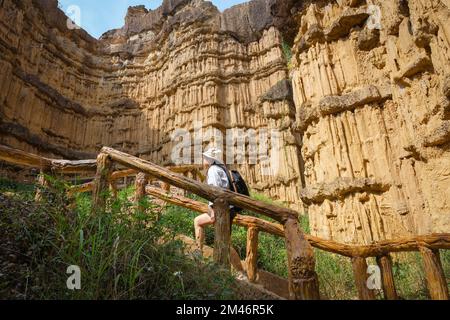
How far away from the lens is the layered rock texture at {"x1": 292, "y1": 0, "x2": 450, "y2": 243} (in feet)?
18.6

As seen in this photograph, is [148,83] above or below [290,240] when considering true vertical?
above

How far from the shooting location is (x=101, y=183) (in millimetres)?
3453

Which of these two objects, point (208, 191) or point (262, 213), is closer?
point (262, 213)

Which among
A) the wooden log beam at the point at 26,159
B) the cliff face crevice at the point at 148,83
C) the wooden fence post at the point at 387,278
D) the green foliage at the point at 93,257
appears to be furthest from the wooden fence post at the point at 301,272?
the cliff face crevice at the point at 148,83

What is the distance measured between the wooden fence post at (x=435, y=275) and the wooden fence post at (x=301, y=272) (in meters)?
1.59

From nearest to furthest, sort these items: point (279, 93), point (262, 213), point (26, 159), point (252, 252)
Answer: point (262, 213)
point (26, 159)
point (252, 252)
point (279, 93)

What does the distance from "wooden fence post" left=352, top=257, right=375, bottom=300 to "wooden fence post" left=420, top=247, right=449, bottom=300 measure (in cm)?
67

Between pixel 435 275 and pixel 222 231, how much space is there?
2227 millimetres

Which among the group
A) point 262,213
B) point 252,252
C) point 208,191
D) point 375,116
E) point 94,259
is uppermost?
point 375,116

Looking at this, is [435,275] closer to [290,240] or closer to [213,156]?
[290,240]

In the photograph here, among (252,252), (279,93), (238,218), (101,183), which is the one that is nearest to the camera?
(101,183)

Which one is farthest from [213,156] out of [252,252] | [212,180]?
[252,252]

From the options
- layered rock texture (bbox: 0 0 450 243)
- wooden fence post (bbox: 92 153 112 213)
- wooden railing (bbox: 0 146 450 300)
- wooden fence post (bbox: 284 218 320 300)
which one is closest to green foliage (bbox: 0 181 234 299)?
wooden fence post (bbox: 92 153 112 213)
